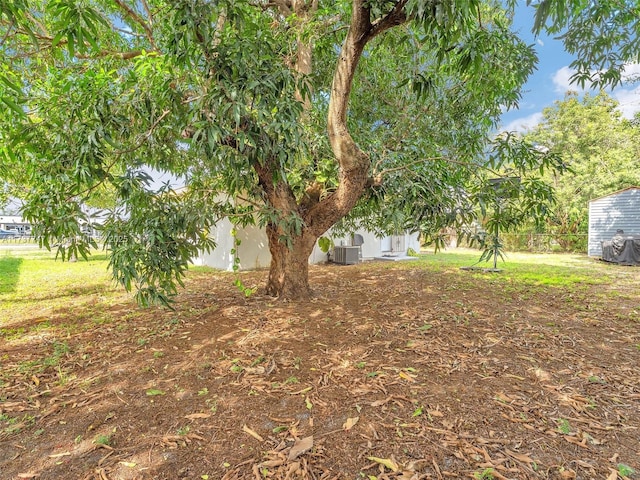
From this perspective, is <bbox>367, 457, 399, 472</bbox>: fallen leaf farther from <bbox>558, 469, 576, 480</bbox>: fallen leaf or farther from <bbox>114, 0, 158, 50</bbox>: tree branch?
<bbox>114, 0, 158, 50</bbox>: tree branch

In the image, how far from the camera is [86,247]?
9.71ft

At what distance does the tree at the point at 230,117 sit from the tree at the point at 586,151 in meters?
13.3

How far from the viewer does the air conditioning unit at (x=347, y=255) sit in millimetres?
10219

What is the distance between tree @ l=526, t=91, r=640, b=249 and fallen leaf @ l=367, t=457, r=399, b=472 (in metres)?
15.8

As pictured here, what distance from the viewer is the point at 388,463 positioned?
1.60m

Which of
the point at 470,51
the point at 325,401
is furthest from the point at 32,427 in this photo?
the point at 470,51

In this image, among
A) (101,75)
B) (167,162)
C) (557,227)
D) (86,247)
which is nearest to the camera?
(86,247)

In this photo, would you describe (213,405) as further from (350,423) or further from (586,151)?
(586,151)

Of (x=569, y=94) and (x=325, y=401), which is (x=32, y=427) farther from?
(x=569, y=94)

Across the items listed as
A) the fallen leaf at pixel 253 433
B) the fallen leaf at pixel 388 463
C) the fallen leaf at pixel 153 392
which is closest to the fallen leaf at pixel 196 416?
the fallen leaf at pixel 253 433

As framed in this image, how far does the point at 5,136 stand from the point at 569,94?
22.1 metres

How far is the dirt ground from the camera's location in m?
1.63

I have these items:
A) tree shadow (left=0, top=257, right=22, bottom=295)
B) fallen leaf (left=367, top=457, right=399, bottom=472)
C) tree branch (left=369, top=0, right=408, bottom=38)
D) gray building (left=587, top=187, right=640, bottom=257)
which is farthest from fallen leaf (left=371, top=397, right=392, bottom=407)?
gray building (left=587, top=187, right=640, bottom=257)

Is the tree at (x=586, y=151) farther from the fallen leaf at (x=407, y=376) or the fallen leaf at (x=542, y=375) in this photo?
the fallen leaf at (x=407, y=376)
